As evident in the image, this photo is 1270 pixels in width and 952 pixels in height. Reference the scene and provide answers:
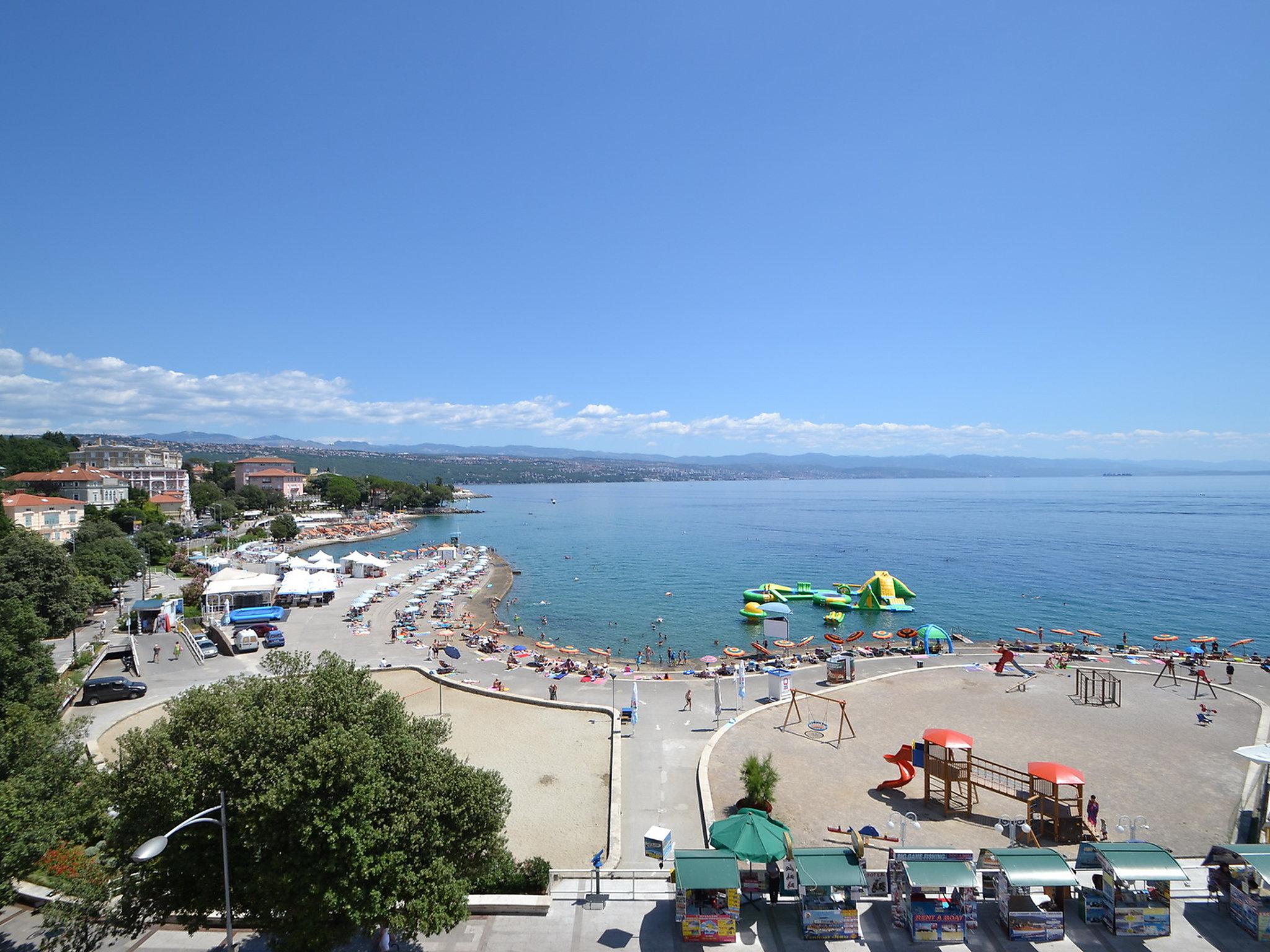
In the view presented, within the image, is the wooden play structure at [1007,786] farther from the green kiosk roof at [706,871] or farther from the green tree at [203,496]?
the green tree at [203,496]

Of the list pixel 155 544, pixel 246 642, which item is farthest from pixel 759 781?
pixel 155 544

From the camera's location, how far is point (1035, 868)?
10.0 m

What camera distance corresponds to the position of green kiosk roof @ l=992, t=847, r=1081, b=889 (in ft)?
32.1

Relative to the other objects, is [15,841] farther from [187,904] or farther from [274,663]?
[274,663]

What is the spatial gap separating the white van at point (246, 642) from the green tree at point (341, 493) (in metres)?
95.9

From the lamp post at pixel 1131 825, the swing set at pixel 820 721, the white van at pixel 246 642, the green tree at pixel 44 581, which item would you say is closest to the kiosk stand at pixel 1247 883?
the lamp post at pixel 1131 825

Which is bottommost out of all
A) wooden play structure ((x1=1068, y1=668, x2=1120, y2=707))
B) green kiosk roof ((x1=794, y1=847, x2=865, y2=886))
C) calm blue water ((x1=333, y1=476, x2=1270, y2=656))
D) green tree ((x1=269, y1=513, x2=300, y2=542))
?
calm blue water ((x1=333, y1=476, x2=1270, y2=656))

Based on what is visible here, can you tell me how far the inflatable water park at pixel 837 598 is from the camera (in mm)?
44250

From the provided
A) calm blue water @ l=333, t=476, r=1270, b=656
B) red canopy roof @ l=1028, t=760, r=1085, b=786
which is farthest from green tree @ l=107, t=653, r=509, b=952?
calm blue water @ l=333, t=476, r=1270, b=656

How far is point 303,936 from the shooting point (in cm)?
824

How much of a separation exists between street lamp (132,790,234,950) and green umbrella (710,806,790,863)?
750 cm

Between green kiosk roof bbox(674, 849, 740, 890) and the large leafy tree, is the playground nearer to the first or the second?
green kiosk roof bbox(674, 849, 740, 890)

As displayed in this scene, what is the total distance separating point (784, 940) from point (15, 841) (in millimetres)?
11907

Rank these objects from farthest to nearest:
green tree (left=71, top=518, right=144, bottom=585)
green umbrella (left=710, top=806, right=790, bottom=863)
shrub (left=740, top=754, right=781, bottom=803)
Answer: green tree (left=71, top=518, right=144, bottom=585)
shrub (left=740, top=754, right=781, bottom=803)
green umbrella (left=710, top=806, right=790, bottom=863)
